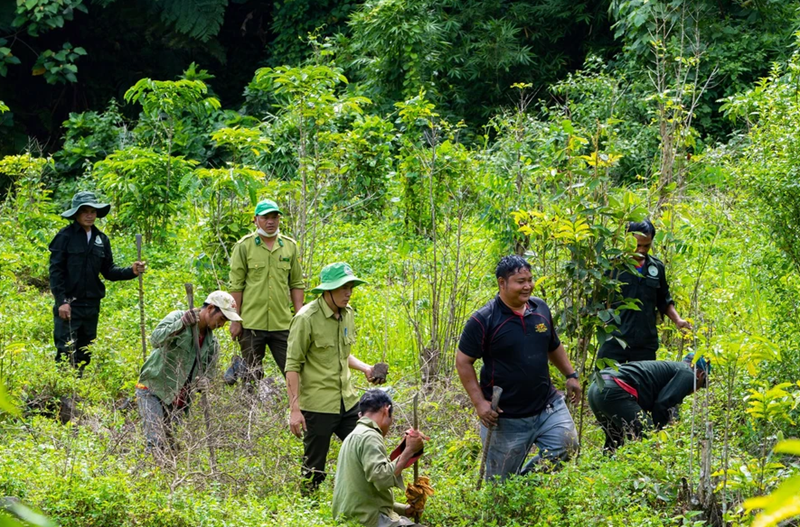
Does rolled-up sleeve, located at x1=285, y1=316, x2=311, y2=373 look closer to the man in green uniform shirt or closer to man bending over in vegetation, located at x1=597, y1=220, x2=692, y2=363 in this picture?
the man in green uniform shirt

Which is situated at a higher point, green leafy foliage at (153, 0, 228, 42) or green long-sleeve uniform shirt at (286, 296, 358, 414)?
green leafy foliage at (153, 0, 228, 42)

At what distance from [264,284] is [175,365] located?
4.82ft

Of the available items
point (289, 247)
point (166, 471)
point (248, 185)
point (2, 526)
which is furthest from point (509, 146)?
point (2, 526)

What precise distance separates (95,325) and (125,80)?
36.3 ft

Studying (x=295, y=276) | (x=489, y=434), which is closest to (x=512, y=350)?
(x=489, y=434)

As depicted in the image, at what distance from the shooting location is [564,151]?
6.10m

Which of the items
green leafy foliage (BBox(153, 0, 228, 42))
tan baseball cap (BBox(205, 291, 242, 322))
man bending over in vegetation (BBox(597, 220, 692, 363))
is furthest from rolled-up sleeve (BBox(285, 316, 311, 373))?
green leafy foliage (BBox(153, 0, 228, 42))

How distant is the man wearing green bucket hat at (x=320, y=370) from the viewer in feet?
19.2

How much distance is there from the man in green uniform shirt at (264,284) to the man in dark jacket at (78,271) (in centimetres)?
113

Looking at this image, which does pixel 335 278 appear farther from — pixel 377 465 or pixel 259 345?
pixel 259 345

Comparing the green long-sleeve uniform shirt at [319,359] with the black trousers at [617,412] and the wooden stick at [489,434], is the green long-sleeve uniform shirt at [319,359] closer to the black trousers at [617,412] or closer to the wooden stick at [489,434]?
the wooden stick at [489,434]

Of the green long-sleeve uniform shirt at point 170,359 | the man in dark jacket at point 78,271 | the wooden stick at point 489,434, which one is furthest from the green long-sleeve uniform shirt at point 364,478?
the man in dark jacket at point 78,271

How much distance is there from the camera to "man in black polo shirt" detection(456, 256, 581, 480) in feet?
18.0

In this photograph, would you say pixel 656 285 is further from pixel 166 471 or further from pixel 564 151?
pixel 166 471
